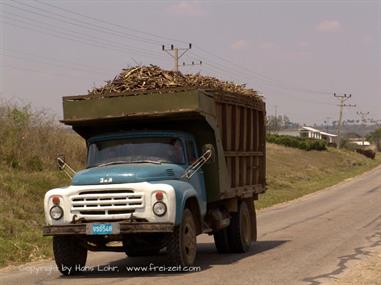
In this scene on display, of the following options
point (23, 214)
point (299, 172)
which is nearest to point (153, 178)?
point (23, 214)

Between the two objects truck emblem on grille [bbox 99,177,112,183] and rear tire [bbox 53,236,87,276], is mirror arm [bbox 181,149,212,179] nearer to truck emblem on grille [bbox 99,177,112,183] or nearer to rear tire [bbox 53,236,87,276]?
truck emblem on grille [bbox 99,177,112,183]

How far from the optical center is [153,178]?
9.89 m

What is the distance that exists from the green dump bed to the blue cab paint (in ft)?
0.90

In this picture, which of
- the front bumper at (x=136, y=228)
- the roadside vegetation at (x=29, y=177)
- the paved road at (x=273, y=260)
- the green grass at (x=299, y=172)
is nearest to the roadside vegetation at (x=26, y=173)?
the roadside vegetation at (x=29, y=177)

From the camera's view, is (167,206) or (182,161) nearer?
(167,206)

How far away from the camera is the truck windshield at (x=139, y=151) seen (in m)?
10.7

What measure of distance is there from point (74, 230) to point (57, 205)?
0.50 m

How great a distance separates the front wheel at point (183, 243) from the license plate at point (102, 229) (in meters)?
0.81

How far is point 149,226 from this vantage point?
936 cm

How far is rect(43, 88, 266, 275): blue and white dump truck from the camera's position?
9562mm

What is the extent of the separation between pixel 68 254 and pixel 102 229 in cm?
115

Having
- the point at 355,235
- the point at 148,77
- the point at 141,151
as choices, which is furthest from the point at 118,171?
the point at 355,235

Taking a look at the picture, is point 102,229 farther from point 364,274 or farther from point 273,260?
point 364,274

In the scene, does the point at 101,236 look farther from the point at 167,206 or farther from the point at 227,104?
the point at 227,104
